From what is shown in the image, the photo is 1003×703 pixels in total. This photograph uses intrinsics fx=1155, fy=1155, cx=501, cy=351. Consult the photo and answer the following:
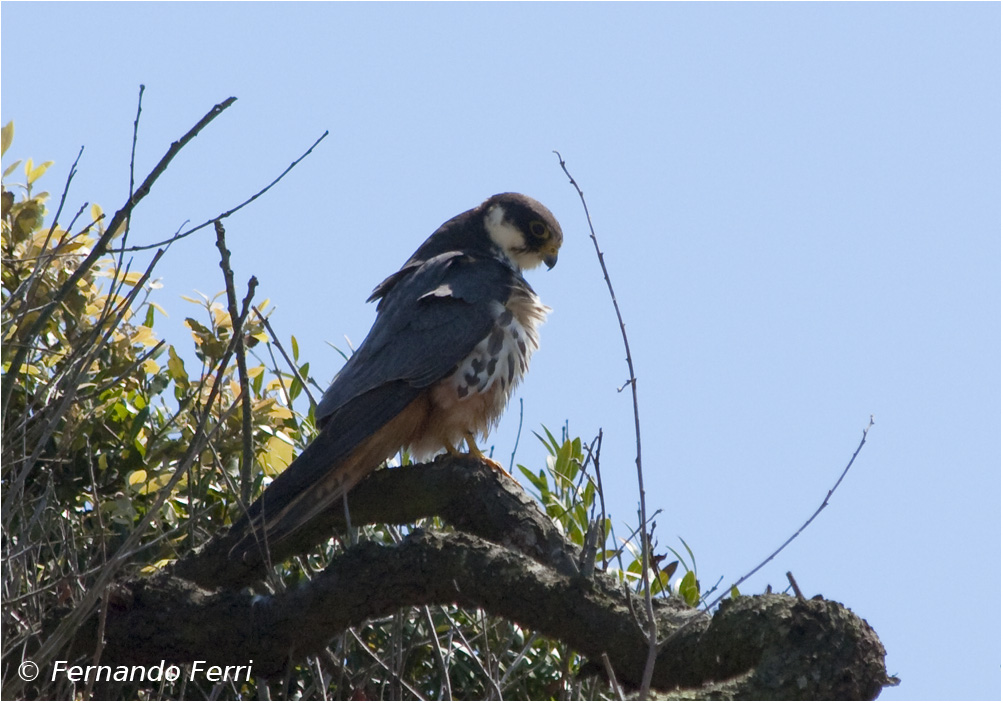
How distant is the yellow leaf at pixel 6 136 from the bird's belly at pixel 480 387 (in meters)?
1.54

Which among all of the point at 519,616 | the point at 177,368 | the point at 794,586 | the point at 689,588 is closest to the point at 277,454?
the point at 177,368

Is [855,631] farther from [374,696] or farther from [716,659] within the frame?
[374,696]

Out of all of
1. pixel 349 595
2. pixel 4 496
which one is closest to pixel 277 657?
pixel 349 595

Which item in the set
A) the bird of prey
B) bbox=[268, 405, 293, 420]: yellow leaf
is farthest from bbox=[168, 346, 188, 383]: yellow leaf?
the bird of prey

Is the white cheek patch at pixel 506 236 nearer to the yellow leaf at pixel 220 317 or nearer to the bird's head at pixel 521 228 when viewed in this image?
the bird's head at pixel 521 228

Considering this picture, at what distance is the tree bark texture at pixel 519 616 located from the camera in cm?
232

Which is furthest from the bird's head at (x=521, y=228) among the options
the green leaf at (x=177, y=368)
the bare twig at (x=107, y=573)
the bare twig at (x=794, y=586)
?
the bare twig at (x=794, y=586)

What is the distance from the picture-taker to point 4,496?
3.06m

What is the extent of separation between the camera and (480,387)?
383 cm

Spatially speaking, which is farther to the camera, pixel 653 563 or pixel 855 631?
pixel 653 563

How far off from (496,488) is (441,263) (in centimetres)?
127

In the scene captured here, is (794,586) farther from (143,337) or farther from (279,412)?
(143,337)

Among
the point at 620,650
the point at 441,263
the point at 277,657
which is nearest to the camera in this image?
the point at 620,650

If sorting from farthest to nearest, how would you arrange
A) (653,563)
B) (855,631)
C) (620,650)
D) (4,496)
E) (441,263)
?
(441,263) < (653,563) < (4,496) < (620,650) < (855,631)
